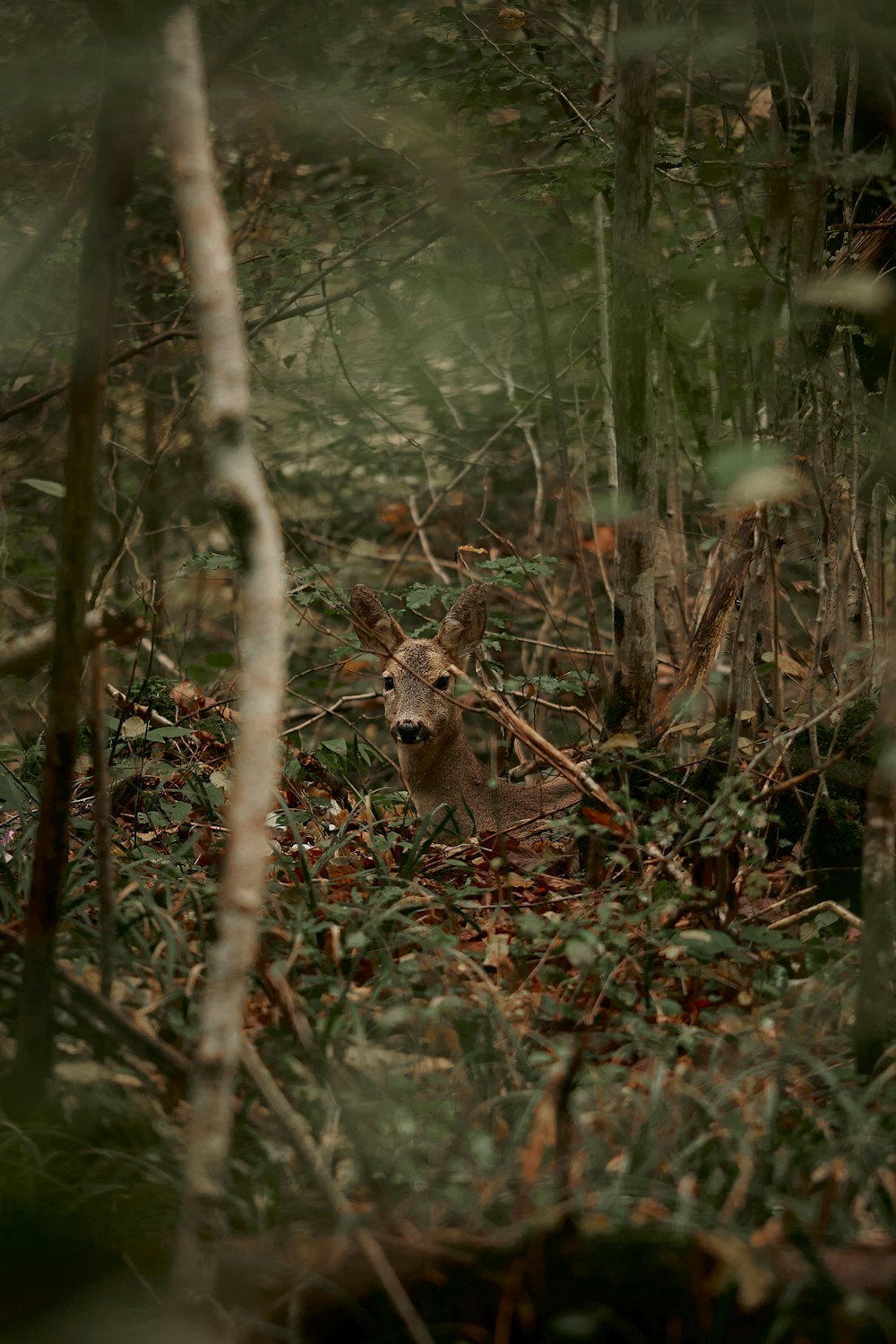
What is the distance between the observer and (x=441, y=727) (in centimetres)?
620

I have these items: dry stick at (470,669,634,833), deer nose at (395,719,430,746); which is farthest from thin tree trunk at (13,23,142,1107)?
deer nose at (395,719,430,746)

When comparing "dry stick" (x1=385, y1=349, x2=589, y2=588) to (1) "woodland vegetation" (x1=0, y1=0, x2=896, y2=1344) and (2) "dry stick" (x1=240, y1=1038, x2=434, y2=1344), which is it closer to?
(1) "woodland vegetation" (x1=0, y1=0, x2=896, y2=1344)

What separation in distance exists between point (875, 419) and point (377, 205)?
2.53 metres

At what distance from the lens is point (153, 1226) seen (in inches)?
101

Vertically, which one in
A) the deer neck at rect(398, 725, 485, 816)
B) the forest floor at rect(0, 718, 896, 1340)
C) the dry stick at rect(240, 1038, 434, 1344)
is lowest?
the deer neck at rect(398, 725, 485, 816)

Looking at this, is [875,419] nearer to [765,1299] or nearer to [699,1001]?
[699,1001]

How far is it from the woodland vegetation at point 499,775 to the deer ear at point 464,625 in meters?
0.22

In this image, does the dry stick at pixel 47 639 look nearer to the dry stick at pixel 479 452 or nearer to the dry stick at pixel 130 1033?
the dry stick at pixel 130 1033

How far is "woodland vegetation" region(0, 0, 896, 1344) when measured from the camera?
7.48 ft

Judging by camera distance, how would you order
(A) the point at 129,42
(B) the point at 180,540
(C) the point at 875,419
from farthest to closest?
(B) the point at 180,540, (C) the point at 875,419, (A) the point at 129,42

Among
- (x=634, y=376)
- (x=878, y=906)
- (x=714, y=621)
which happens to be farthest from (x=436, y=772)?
(x=878, y=906)

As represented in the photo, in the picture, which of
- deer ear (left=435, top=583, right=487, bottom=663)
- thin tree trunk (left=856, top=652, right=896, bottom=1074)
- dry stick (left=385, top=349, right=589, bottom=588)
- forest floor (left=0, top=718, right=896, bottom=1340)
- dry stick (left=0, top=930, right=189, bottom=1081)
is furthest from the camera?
dry stick (left=385, top=349, right=589, bottom=588)

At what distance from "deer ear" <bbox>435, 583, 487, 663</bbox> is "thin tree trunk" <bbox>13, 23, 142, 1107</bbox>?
3030mm

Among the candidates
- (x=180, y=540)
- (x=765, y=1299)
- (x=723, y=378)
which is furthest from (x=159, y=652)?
(x=765, y=1299)
